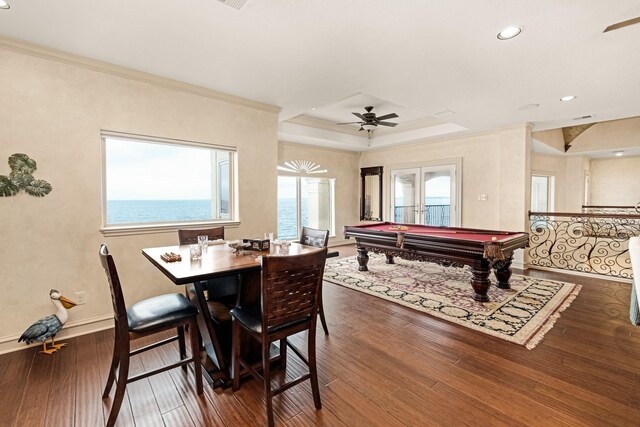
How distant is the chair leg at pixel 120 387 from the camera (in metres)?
1.68

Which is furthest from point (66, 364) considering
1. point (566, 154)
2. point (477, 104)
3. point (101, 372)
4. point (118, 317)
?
point (566, 154)

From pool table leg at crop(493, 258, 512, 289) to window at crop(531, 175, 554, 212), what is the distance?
6401mm

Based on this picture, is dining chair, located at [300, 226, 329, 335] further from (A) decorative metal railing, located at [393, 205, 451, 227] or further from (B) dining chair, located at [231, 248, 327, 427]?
(A) decorative metal railing, located at [393, 205, 451, 227]

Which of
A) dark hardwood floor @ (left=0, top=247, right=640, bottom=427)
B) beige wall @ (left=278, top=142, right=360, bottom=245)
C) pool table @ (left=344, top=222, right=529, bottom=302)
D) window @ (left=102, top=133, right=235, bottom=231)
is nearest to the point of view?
dark hardwood floor @ (left=0, top=247, right=640, bottom=427)

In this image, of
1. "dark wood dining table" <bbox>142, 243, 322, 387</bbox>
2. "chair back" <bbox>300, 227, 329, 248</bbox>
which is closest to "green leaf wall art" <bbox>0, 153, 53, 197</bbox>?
"dark wood dining table" <bbox>142, 243, 322, 387</bbox>

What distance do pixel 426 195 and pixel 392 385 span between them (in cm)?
569

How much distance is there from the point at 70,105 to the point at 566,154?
1157 centimetres

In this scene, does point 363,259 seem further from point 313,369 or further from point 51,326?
point 51,326

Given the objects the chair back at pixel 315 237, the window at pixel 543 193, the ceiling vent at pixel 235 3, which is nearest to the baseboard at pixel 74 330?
the chair back at pixel 315 237

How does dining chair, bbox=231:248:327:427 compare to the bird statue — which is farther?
the bird statue

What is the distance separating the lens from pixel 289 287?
173 centimetres

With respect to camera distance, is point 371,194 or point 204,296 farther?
point 371,194

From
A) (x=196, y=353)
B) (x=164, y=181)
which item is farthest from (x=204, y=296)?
(x=164, y=181)

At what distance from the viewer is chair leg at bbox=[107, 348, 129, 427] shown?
5.50 feet
